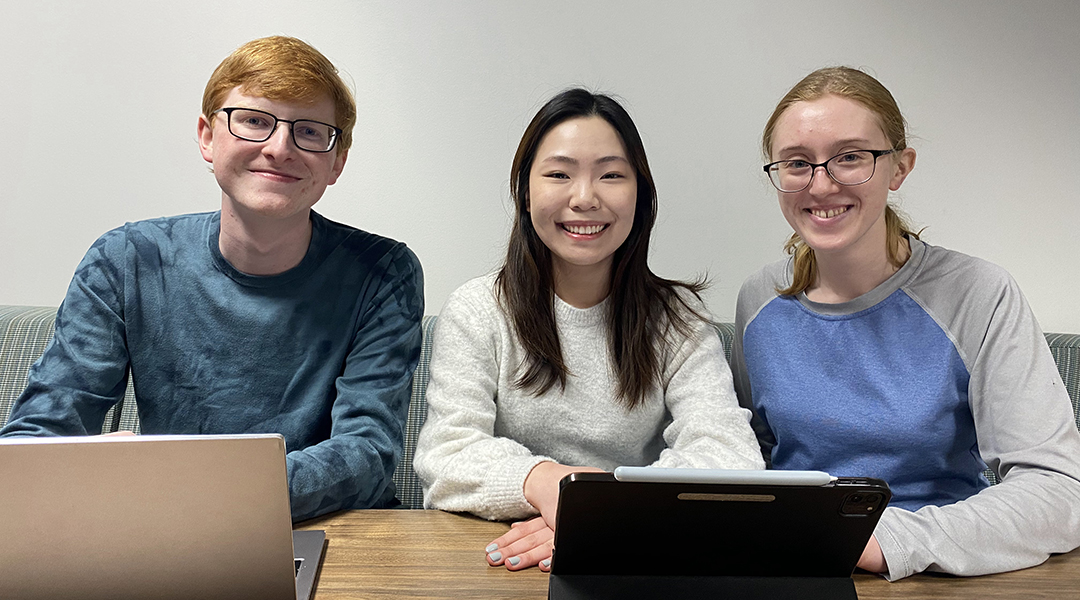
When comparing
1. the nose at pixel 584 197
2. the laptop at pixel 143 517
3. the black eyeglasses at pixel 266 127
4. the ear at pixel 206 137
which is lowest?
the laptop at pixel 143 517

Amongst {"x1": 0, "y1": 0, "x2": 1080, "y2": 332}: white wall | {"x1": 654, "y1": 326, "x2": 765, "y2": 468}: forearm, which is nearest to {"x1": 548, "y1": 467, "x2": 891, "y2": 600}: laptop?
{"x1": 654, "y1": 326, "x2": 765, "y2": 468}: forearm

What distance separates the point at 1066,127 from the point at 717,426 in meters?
1.48

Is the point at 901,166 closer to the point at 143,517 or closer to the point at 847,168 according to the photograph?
the point at 847,168

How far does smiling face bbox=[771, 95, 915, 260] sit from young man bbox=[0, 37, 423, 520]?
706 mm

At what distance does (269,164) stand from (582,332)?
24.2 inches

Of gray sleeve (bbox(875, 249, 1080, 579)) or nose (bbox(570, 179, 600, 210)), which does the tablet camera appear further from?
nose (bbox(570, 179, 600, 210))

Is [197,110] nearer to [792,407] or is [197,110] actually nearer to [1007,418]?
[792,407]

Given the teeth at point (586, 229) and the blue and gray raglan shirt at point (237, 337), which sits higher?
the teeth at point (586, 229)

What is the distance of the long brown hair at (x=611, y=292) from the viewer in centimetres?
145

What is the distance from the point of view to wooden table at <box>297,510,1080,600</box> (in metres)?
0.95

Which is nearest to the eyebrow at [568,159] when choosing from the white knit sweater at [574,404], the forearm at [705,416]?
the white knit sweater at [574,404]

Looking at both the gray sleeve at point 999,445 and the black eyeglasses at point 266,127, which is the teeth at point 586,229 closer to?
the black eyeglasses at point 266,127

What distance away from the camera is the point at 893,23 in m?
2.11

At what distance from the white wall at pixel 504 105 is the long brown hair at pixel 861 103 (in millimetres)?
629
